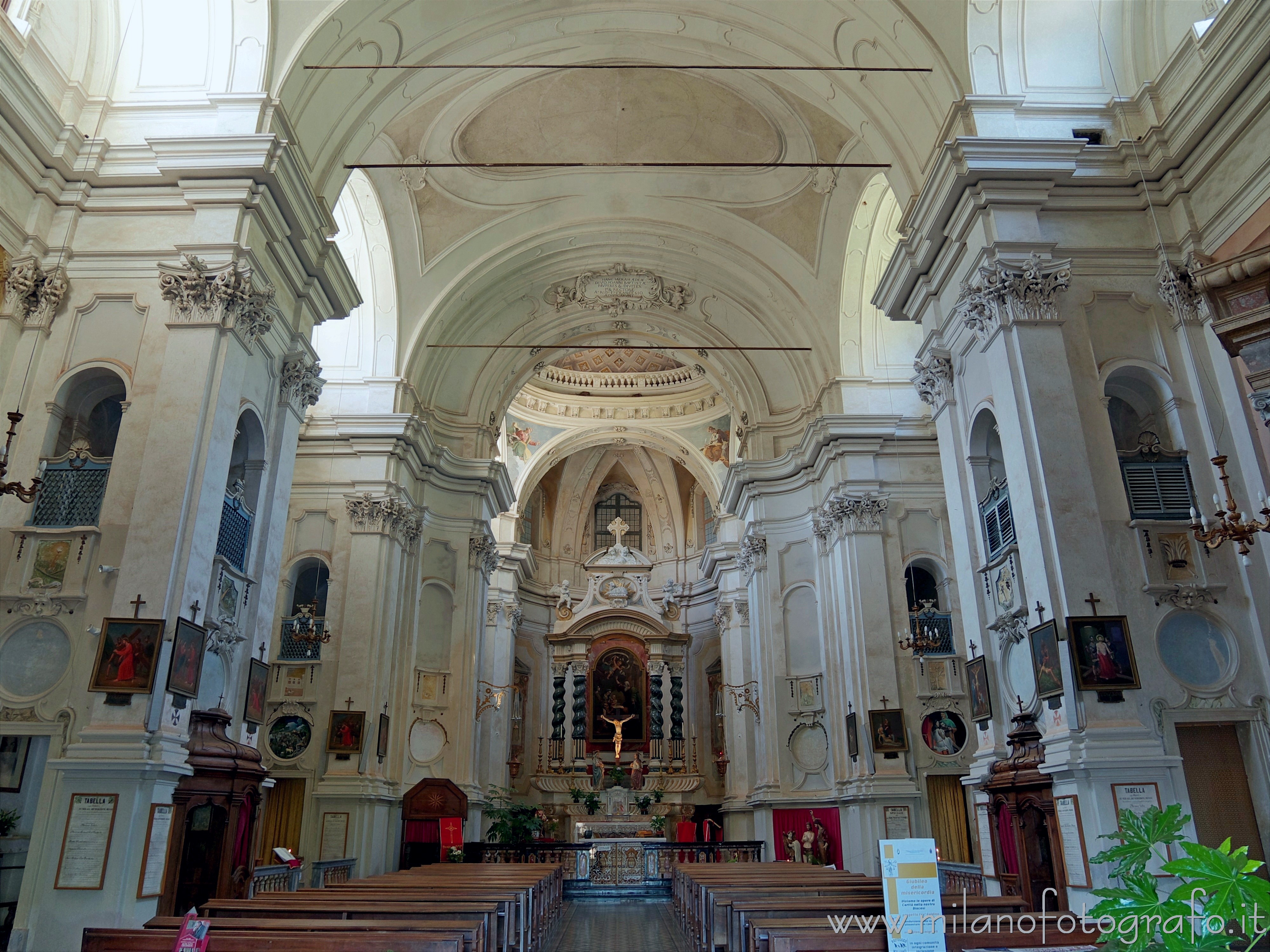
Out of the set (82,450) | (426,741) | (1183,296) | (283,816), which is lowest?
(283,816)

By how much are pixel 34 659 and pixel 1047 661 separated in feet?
29.4

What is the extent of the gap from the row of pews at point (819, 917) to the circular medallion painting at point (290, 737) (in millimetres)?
6976

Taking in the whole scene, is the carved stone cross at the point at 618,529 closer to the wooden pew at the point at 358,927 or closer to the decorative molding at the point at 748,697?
the decorative molding at the point at 748,697

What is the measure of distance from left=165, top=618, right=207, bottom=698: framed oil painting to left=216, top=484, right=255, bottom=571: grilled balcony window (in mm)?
1140

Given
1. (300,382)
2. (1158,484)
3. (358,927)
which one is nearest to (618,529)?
(300,382)

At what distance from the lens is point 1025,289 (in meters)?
9.23

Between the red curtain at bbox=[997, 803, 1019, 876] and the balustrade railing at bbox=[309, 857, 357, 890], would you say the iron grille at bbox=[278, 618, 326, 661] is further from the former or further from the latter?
the red curtain at bbox=[997, 803, 1019, 876]

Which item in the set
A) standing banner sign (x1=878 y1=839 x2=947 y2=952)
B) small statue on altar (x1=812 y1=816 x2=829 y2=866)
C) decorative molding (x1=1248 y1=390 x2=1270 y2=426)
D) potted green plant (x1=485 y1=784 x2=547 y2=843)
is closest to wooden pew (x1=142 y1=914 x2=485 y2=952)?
standing banner sign (x1=878 y1=839 x2=947 y2=952)

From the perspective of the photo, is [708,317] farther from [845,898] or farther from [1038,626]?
[845,898]

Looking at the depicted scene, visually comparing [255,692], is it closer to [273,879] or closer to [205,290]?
[273,879]

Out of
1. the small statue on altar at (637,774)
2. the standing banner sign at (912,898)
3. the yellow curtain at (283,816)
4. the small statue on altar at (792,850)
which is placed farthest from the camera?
the small statue on altar at (637,774)

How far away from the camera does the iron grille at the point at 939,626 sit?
15.1 m

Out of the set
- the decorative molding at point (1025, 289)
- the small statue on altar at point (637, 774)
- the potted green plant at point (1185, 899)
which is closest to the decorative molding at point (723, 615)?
the small statue on altar at point (637, 774)

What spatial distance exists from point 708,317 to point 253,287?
39.3 feet
